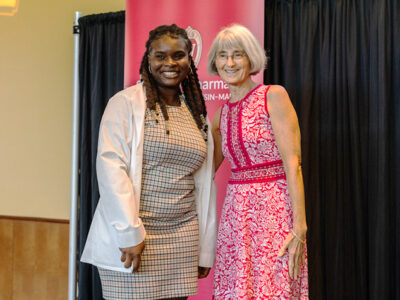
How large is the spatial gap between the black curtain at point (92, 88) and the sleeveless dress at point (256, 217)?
1.96 metres

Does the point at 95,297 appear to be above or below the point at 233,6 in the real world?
below

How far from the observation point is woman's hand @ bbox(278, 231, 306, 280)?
2.10 m

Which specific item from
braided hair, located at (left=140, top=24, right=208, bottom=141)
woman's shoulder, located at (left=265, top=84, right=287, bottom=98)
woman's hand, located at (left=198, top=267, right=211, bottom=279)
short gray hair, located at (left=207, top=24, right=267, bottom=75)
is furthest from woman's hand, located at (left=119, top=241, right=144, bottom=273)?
short gray hair, located at (left=207, top=24, right=267, bottom=75)

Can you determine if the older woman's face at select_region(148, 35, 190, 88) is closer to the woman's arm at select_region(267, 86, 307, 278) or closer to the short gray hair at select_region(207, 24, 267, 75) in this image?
the short gray hair at select_region(207, 24, 267, 75)

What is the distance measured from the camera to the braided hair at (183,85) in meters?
2.12

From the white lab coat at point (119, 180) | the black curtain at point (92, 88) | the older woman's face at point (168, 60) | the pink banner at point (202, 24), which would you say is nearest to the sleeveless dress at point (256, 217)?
the older woman's face at point (168, 60)

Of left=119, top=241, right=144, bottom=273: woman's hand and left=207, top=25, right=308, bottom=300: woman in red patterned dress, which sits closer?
left=119, top=241, right=144, bottom=273: woman's hand
